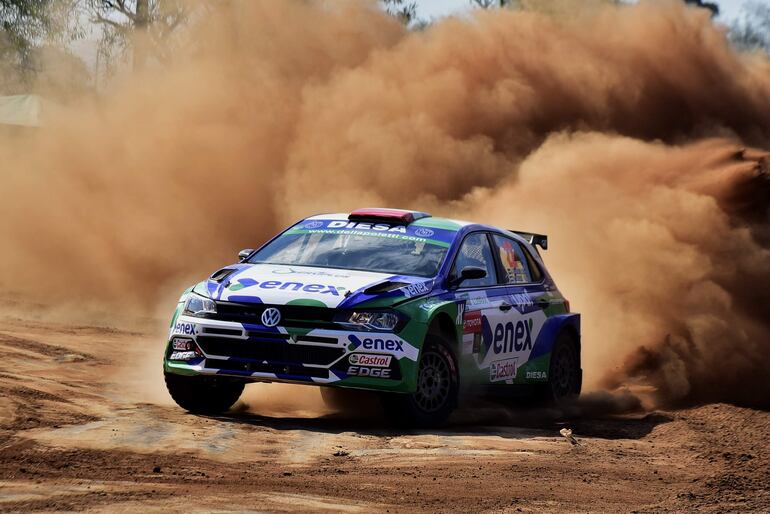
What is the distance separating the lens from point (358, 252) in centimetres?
1058

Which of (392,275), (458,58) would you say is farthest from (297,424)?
(458,58)

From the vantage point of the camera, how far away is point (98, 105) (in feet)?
81.5

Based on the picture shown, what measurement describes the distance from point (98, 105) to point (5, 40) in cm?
1878

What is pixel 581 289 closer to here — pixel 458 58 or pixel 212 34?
pixel 458 58

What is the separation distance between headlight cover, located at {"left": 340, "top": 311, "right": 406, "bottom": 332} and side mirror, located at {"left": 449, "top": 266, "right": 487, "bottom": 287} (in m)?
0.80

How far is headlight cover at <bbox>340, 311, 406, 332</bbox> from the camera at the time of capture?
9531mm

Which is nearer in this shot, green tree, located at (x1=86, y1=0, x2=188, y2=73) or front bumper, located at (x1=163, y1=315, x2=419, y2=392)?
front bumper, located at (x1=163, y1=315, x2=419, y2=392)

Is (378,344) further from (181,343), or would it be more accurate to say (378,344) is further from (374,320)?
(181,343)

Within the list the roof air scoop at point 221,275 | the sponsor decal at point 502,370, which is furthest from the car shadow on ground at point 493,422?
the roof air scoop at point 221,275

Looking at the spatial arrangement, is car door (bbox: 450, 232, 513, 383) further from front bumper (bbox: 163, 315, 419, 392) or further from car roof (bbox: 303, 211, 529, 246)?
front bumper (bbox: 163, 315, 419, 392)

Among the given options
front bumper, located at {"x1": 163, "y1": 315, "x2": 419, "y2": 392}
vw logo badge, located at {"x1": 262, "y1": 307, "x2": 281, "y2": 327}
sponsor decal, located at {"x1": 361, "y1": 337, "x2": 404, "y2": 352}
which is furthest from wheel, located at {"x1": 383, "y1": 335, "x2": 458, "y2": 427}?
vw logo badge, located at {"x1": 262, "y1": 307, "x2": 281, "y2": 327}

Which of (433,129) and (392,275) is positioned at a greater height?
(433,129)

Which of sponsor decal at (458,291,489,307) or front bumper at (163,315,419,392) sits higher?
sponsor decal at (458,291,489,307)

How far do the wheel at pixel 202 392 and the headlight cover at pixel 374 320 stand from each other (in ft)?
3.04
